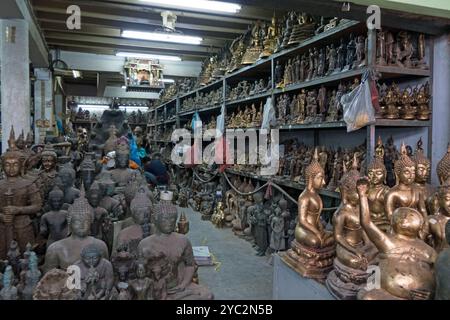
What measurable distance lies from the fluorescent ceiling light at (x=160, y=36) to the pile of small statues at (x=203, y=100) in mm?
1027

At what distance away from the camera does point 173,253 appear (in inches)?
82.4

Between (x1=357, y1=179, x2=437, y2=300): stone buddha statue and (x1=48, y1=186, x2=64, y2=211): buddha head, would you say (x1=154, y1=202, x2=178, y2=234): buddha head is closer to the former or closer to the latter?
(x1=48, y1=186, x2=64, y2=211): buddha head

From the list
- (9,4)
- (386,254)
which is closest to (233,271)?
(386,254)

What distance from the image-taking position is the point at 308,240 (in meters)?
2.23

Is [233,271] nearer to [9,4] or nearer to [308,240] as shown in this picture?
[308,240]

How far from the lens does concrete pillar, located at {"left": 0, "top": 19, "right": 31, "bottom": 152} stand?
4801 millimetres

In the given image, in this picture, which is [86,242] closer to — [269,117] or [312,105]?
[312,105]

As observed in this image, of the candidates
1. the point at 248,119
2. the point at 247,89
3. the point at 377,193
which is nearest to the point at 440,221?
the point at 377,193

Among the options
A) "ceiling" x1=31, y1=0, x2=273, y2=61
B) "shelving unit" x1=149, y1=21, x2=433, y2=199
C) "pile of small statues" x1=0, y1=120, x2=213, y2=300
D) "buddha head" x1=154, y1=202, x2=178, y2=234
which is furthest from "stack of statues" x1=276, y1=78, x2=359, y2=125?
"buddha head" x1=154, y1=202, x2=178, y2=234

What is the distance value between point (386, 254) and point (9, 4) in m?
4.31

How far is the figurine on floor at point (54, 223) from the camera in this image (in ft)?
8.29

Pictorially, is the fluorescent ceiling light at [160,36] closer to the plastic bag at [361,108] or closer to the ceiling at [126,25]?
the ceiling at [126,25]

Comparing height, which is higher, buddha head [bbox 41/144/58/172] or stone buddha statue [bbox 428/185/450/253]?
buddha head [bbox 41/144/58/172]

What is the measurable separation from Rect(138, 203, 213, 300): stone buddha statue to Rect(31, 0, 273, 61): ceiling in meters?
3.19
